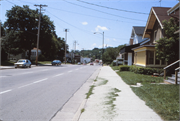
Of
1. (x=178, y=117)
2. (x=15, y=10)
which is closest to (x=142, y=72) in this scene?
(x=178, y=117)

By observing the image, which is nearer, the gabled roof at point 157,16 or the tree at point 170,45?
the tree at point 170,45

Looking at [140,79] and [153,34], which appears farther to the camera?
[153,34]

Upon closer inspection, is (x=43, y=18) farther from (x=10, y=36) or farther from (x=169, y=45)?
(x=169, y=45)

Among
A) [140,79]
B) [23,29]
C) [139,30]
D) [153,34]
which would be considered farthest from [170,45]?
[23,29]

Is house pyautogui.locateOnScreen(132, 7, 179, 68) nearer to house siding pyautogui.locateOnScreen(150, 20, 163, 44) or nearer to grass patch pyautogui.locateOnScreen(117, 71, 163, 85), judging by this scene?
house siding pyautogui.locateOnScreen(150, 20, 163, 44)

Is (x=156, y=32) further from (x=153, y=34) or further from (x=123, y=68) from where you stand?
(x=123, y=68)

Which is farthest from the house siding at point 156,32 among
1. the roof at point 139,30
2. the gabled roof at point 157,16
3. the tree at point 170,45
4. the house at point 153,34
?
the roof at point 139,30

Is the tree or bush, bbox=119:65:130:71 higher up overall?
the tree

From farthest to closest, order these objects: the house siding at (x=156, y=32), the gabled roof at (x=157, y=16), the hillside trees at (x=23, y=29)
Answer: the hillside trees at (x=23, y=29) < the house siding at (x=156, y=32) < the gabled roof at (x=157, y=16)

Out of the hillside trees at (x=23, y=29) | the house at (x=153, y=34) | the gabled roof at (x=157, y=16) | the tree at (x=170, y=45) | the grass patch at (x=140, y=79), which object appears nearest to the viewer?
the grass patch at (x=140, y=79)

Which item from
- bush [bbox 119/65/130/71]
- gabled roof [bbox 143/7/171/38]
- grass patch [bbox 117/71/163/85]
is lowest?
grass patch [bbox 117/71/163/85]

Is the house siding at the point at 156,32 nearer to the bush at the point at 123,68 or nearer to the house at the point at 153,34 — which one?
the house at the point at 153,34

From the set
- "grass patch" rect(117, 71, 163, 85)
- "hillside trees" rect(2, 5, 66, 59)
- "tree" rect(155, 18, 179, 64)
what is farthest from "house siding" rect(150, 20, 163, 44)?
"hillside trees" rect(2, 5, 66, 59)

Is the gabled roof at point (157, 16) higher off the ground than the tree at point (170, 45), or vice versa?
the gabled roof at point (157, 16)
